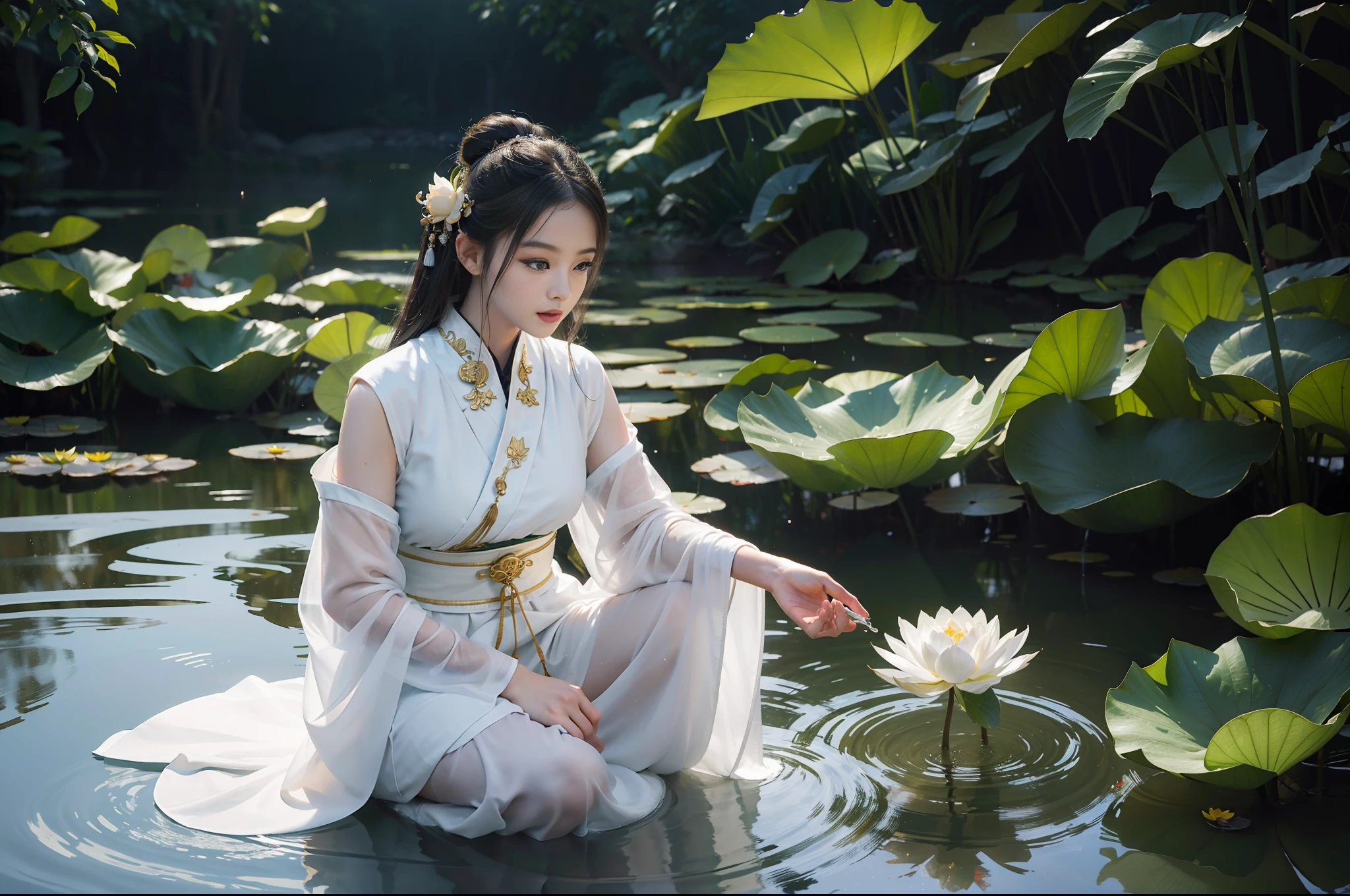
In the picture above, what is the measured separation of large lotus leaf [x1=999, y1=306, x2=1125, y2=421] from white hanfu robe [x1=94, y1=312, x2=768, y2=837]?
3.03 feet

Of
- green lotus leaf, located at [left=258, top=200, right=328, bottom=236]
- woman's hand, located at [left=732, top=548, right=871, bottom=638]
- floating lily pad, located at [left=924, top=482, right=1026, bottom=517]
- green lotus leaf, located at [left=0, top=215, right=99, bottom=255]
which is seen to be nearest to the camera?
woman's hand, located at [left=732, top=548, right=871, bottom=638]

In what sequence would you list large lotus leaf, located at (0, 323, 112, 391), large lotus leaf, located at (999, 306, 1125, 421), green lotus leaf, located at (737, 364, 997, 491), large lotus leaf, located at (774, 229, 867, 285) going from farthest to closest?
1. large lotus leaf, located at (774, 229, 867, 285)
2. large lotus leaf, located at (0, 323, 112, 391)
3. green lotus leaf, located at (737, 364, 997, 491)
4. large lotus leaf, located at (999, 306, 1125, 421)

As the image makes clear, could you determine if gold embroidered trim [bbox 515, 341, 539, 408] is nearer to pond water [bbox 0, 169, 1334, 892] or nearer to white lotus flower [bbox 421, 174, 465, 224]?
white lotus flower [bbox 421, 174, 465, 224]

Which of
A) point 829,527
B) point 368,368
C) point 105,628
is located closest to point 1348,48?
point 829,527

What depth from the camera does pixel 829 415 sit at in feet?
8.54

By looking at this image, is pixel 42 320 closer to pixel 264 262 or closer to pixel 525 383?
pixel 264 262

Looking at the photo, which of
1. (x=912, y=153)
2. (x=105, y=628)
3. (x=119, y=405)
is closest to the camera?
(x=105, y=628)

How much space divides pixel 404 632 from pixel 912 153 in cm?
498

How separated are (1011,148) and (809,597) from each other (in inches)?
160

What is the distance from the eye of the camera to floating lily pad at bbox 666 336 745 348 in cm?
438

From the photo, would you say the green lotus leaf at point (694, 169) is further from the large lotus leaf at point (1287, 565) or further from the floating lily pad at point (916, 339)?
the large lotus leaf at point (1287, 565)

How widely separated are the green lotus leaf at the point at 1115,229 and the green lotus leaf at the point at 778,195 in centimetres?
140

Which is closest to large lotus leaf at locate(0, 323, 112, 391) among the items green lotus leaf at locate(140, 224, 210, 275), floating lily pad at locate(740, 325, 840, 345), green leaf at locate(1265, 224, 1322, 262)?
green lotus leaf at locate(140, 224, 210, 275)

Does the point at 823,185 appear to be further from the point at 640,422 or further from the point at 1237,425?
the point at 1237,425
